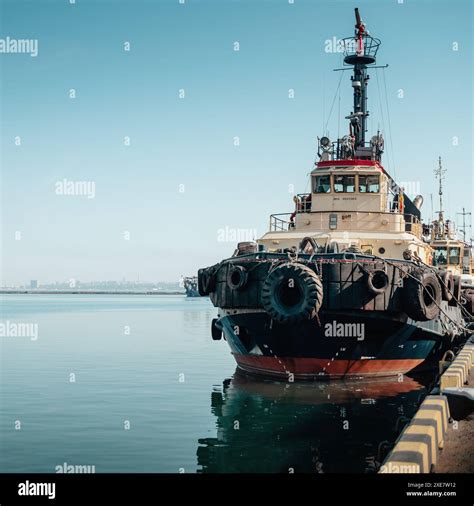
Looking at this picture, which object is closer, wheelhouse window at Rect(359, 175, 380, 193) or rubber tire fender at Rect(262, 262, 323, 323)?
rubber tire fender at Rect(262, 262, 323, 323)

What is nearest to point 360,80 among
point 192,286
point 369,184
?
point 369,184

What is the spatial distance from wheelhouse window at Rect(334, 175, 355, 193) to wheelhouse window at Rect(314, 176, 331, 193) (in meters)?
0.27

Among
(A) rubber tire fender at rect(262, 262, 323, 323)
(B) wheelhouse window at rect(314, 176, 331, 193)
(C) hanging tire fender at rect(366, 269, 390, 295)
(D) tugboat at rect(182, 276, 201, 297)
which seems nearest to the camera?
(A) rubber tire fender at rect(262, 262, 323, 323)

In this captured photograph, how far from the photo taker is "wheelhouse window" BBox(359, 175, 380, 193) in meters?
25.7

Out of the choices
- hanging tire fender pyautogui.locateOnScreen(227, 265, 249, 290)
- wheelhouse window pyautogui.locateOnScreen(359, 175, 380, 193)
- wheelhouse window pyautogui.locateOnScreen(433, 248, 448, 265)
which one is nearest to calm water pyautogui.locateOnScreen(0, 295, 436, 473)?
hanging tire fender pyautogui.locateOnScreen(227, 265, 249, 290)

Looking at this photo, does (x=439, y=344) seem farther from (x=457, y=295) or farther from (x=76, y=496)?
(x=76, y=496)

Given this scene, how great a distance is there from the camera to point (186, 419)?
1786 centimetres

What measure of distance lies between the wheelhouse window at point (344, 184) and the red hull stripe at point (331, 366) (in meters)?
7.26

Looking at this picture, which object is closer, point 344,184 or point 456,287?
point 456,287

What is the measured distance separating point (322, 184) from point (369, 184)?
5.81 feet

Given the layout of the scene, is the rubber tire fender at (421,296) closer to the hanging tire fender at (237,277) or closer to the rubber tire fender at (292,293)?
the rubber tire fender at (292,293)

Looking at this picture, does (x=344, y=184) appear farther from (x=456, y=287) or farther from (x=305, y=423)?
(x=305, y=423)

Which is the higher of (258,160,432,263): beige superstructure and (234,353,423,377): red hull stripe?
(258,160,432,263): beige superstructure

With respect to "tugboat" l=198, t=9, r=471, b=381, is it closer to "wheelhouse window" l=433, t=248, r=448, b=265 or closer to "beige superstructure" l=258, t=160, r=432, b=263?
"beige superstructure" l=258, t=160, r=432, b=263
